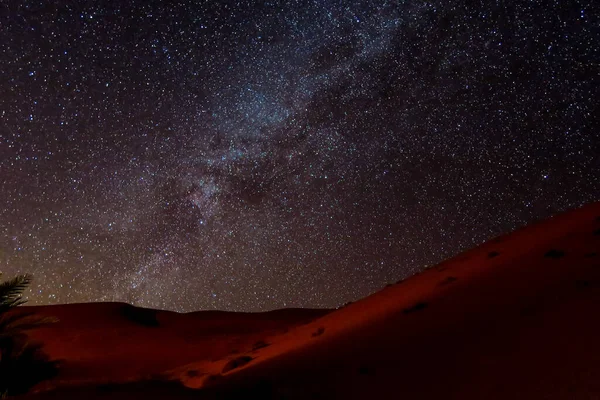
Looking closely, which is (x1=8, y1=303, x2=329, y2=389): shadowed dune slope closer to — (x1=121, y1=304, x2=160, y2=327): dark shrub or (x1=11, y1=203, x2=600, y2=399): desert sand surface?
(x1=121, y1=304, x2=160, y2=327): dark shrub

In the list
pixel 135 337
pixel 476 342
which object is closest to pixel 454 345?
pixel 476 342

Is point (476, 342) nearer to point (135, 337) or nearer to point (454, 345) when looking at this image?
point (454, 345)

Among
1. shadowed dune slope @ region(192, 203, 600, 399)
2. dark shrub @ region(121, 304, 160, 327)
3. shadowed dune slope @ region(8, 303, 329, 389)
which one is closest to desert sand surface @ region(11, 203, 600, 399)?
shadowed dune slope @ region(192, 203, 600, 399)

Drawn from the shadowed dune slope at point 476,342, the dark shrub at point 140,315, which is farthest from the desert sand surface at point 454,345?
the dark shrub at point 140,315

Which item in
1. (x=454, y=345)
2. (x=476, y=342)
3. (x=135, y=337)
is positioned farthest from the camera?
(x=135, y=337)

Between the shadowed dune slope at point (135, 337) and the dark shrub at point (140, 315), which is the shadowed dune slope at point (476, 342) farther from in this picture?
the dark shrub at point (140, 315)

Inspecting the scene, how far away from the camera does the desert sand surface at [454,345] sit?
397 centimetres

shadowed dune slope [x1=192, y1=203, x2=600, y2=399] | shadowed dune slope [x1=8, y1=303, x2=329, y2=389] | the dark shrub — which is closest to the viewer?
shadowed dune slope [x1=192, y1=203, x2=600, y2=399]

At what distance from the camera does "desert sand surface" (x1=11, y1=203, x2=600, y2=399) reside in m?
3.97

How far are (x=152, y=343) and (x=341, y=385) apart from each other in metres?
10.5

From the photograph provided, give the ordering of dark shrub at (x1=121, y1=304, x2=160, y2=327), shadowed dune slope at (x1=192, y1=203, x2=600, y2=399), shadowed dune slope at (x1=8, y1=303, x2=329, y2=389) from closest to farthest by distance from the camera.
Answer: shadowed dune slope at (x1=192, y1=203, x2=600, y2=399) < shadowed dune slope at (x1=8, y1=303, x2=329, y2=389) < dark shrub at (x1=121, y1=304, x2=160, y2=327)

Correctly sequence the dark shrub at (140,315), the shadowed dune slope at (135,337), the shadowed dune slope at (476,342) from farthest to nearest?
the dark shrub at (140,315) → the shadowed dune slope at (135,337) → the shadowed dune slope at (476,342)

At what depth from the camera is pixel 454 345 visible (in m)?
4.96

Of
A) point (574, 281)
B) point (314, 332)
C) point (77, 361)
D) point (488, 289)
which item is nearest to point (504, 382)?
point (574, 281)
